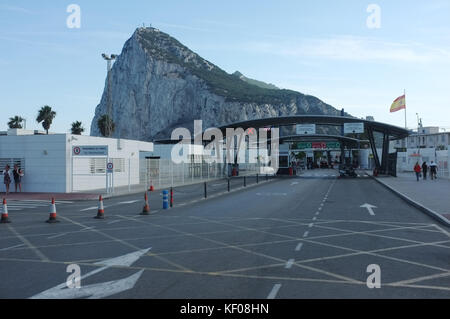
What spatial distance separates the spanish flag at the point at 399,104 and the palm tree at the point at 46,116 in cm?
5176

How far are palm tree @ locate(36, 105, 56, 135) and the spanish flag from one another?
51.8 m

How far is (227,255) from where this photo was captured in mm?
9047

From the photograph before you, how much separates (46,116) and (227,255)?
67642mm

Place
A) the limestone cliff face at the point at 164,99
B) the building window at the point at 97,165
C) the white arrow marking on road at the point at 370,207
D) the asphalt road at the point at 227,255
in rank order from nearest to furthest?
1. the asphalt road at the point at 227,255
2. the white arrow marking on road at the point at 370,207
3. the building window at the point at 97,165
4. the limestone cliff face at the point at 164,99

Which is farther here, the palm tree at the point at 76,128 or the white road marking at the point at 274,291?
the palm tree at the point at 76,128

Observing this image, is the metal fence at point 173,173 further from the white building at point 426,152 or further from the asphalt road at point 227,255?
the white building at point 426,152

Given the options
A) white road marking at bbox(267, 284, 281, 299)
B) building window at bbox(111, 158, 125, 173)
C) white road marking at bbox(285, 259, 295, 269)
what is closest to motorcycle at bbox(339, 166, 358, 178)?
building window at bbox(111, 158, 125, 173)

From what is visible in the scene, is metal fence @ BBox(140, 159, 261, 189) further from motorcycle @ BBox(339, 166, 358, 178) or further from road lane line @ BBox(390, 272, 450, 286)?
road lane line @ BBox(390, 272, 450, 286)

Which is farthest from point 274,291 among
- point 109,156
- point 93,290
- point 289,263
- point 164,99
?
point 164,99

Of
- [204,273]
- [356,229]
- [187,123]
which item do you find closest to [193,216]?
[356,229]

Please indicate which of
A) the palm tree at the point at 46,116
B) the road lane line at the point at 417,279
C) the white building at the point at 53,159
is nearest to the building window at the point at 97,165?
the white building at the point at 53,159

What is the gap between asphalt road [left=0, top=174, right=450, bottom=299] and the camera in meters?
6.60

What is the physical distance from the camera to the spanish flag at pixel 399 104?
197 feet
